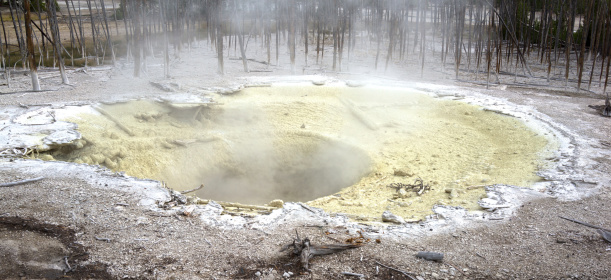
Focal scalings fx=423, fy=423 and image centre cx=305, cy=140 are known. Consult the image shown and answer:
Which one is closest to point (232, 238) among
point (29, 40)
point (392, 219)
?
point (392, 219)

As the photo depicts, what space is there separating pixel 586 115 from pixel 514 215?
14.3 feet

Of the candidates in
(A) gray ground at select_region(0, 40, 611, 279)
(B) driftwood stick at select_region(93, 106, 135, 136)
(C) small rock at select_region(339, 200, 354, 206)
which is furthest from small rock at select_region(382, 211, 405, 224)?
(B) driftwood stick at select_region(93, 106, 135, 136)

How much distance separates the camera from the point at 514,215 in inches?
152

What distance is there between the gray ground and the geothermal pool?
915mm

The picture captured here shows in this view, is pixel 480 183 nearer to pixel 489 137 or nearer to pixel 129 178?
pixel 489 137

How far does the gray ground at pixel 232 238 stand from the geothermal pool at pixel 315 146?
0.92 metres

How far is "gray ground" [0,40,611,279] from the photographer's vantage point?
2.99 m

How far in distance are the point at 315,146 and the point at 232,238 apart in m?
3.84

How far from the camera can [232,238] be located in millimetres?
3387

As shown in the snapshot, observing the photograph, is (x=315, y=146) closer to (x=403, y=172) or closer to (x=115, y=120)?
(x=403, y=172)

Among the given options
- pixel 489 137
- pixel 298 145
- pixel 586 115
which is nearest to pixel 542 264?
pixel 489 137

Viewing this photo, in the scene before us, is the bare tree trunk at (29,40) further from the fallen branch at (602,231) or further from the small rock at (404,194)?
the fallen branch at (602,231)

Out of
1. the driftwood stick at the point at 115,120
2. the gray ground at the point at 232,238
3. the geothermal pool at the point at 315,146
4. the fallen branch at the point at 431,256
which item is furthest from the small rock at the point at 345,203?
the driftwood stick at the point at 115,120

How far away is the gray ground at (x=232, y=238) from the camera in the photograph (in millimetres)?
2994
